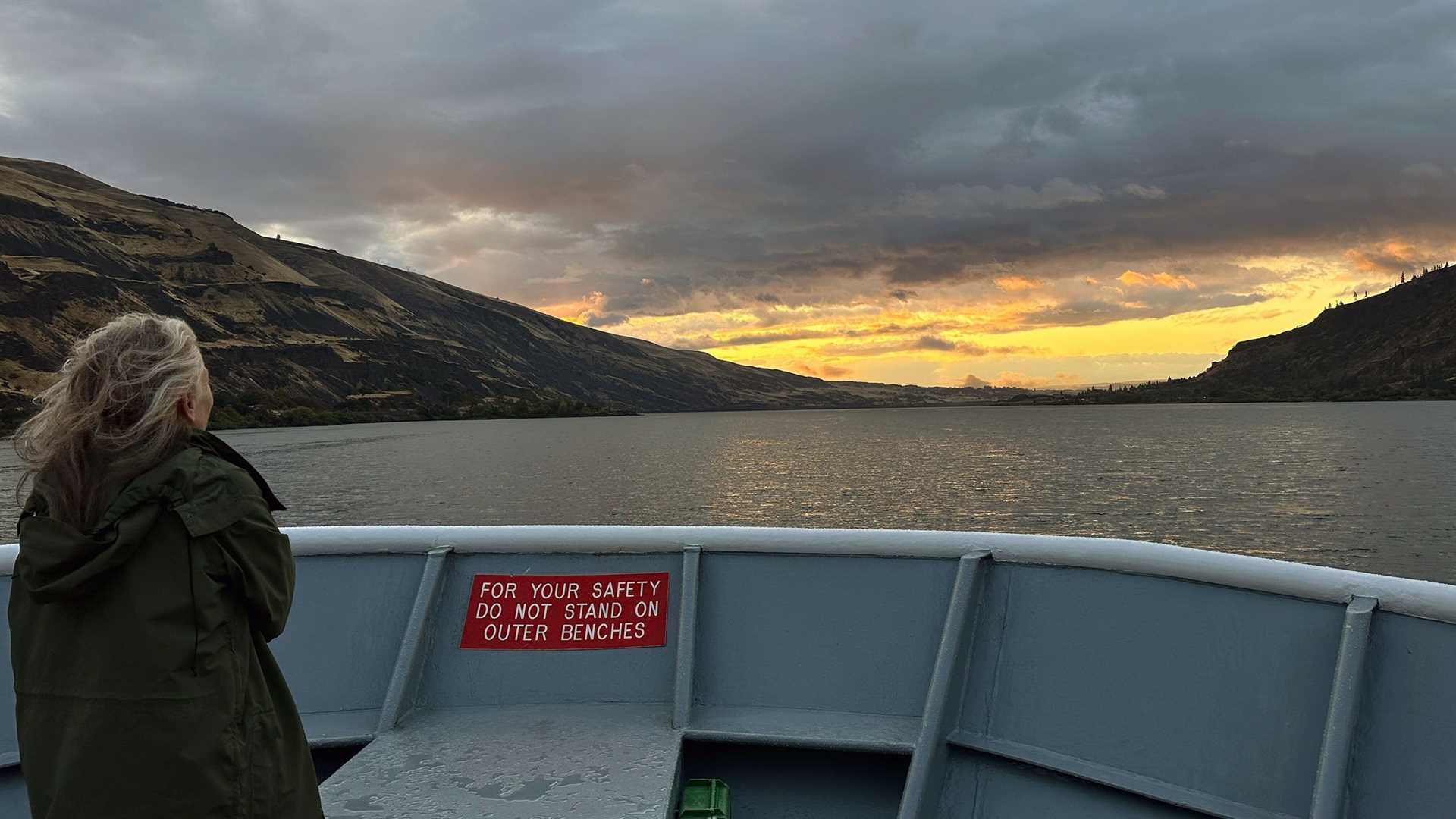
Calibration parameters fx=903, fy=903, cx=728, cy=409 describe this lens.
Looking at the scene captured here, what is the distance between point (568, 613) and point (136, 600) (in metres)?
2.83

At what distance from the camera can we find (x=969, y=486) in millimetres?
61344

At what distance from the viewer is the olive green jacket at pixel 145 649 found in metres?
2.20

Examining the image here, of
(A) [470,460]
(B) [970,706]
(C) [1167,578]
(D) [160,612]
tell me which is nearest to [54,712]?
(D) [160,612]

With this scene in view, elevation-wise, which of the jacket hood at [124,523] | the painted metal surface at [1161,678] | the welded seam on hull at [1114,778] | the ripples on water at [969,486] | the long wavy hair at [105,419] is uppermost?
the long wavy hair at [105,419]

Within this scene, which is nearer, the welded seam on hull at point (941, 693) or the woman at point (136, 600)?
the woman at point (136, 600)

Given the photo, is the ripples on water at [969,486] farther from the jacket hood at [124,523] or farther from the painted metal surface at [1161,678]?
the jacket hood at [124,523]

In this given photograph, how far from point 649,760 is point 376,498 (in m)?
59.9

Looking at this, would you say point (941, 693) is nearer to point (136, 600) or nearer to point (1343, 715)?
point (1343, 715)

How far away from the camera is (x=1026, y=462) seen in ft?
265

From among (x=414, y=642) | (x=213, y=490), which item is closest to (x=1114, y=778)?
(x=414, y=642)

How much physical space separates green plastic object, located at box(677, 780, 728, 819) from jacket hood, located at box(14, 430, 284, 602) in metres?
2.44

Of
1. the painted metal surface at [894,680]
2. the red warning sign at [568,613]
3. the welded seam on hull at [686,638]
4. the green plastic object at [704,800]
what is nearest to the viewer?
the painted metal surface at [894,680]

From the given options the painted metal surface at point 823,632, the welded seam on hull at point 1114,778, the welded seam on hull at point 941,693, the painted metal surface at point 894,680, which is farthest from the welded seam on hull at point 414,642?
the welded seam on hull at point 1114,778

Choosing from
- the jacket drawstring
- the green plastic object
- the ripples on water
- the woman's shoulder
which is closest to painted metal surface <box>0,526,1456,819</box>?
the green plastic object
